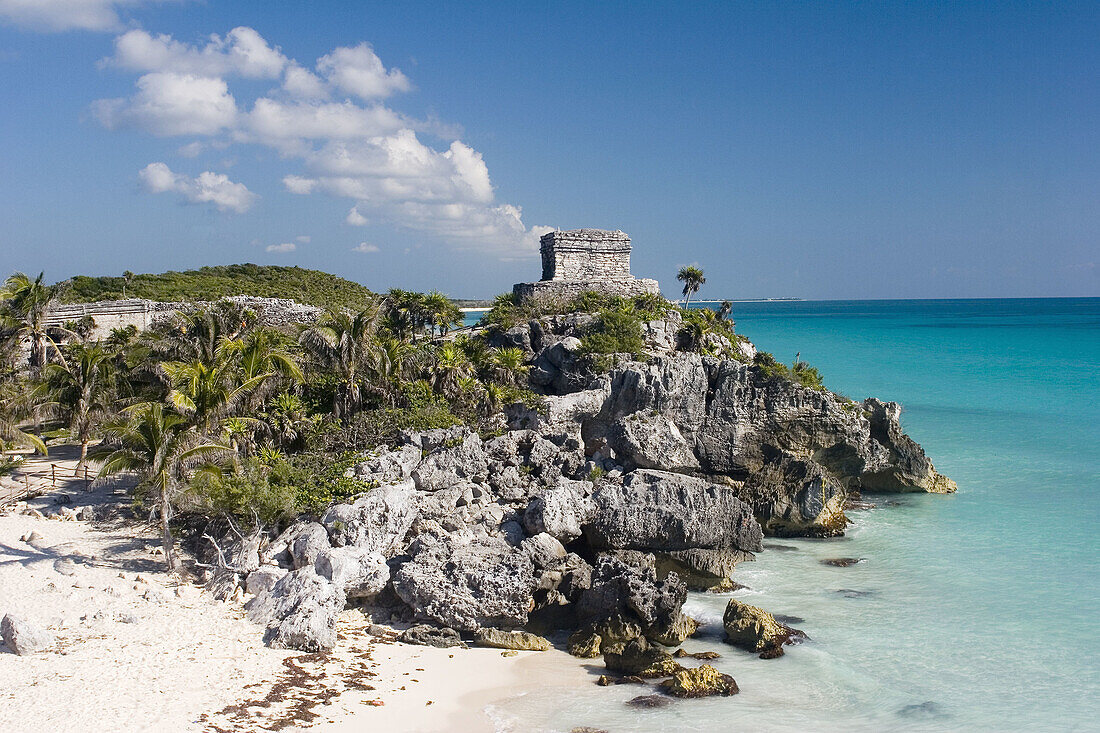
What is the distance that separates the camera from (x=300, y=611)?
469 inches

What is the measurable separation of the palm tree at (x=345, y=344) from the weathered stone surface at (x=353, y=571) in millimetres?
6023

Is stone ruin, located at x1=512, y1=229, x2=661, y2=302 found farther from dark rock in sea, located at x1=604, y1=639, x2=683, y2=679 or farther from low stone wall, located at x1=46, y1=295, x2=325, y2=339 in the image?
dark rock in sea, located at x1=604, y1=639, x2=683, y2=679

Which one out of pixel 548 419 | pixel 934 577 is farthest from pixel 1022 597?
pixel 548 419

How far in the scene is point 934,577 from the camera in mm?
15969

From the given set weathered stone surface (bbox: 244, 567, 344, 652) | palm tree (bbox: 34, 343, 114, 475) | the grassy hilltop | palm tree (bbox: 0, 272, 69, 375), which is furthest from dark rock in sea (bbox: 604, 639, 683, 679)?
the grassy hilltop

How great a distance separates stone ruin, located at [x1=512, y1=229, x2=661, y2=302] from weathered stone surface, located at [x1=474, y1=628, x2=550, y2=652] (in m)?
15.8

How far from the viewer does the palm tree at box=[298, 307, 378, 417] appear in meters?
18.4

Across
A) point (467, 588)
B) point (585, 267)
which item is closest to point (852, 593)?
point (467, 588)

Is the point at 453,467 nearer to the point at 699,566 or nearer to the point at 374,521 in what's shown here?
the point at 374,521

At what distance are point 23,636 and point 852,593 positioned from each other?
1417 centimetres

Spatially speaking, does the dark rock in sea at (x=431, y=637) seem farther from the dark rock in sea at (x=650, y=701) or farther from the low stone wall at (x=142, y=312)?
the low stone wall at (x=142, y=312)

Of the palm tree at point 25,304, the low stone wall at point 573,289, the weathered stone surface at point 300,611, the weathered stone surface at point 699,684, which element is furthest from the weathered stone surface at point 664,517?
the palm tree at point 25,304

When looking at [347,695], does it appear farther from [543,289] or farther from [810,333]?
[810,333]

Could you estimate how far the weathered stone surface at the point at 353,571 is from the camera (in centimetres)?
1301
